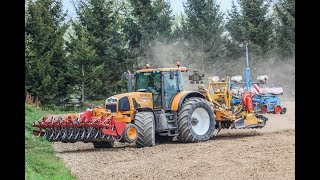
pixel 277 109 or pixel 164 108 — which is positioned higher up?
pixel 164 108

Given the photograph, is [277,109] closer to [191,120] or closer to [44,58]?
[191,120]

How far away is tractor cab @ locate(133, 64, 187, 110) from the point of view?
12289mm

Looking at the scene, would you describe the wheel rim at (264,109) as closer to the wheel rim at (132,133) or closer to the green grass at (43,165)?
the wheel rim at (132,133)

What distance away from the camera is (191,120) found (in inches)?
495

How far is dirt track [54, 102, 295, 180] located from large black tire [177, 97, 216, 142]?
265 mm

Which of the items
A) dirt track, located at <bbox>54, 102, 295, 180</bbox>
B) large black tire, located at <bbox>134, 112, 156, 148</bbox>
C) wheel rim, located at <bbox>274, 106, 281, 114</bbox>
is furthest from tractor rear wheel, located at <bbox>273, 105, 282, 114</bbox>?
large black tire, located at <bbox>134, 112, 156, 148</bbox>

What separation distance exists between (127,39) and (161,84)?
15900 millimetres

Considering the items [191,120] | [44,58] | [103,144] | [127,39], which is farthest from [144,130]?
[127,39]

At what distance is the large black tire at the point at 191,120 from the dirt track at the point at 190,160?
27 cm

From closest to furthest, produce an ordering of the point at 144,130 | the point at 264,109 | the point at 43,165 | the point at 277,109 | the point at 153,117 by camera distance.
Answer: the point at 43,165 → the point at 144,130 → the point at 153,117 → the point at 264,109 → the point at 277,109

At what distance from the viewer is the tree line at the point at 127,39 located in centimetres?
2391

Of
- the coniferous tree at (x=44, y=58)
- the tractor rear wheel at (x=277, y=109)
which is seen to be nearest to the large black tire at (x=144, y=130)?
the tractor rear wheel at (x=277, y=109)

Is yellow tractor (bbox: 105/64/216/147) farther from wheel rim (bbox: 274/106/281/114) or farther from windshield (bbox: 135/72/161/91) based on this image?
wheel rim (bbox: 274/106/281/114)
